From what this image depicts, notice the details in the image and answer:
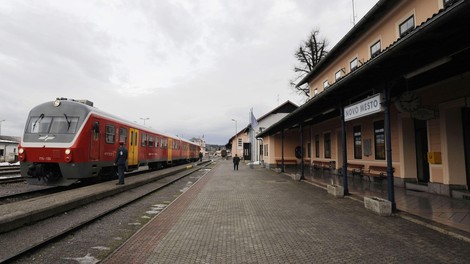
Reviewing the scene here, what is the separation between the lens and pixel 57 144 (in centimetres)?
1048

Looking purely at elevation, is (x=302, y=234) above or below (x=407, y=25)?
below

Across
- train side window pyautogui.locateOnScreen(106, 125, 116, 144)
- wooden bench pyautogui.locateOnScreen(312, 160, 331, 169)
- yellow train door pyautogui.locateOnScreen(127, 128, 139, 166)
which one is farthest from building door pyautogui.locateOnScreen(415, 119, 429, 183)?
yellow train door pyautogui.locateOnScreen(127, 128, 139, 166)

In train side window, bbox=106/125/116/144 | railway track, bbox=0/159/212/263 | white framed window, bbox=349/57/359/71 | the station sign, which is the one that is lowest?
railway track, bbox=0/159/212/263

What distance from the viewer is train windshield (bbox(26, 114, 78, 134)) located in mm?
10766

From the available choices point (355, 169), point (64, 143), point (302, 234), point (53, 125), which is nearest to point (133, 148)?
point (53, 125)

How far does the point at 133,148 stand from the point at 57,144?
19.4 feet

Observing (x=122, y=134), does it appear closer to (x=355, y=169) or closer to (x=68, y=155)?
(x=68, y=155)

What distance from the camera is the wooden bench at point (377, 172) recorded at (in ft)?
41.2

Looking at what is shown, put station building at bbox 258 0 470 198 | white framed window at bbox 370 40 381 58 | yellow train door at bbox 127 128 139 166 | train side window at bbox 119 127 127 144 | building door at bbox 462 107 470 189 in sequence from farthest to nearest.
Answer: yellow train door at bbox 127 128 139 166 < train side window at bbox 119 127 127 144 < white framed window at bbox 370 40 381 58 < building door at bbox 462 107 470 189 < station building at bbox 258 0 470 198

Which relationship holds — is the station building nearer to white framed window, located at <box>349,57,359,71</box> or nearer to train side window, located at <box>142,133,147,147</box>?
white framed window, located at <box>349,57,359,71</box>

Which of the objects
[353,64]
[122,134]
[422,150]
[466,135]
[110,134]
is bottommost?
[422,150]

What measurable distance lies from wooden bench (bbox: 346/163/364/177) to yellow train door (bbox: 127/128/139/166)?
36.4ft

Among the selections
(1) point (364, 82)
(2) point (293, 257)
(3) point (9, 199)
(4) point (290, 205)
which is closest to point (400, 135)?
(1) point (364, 82)

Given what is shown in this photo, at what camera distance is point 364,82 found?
8.02m
